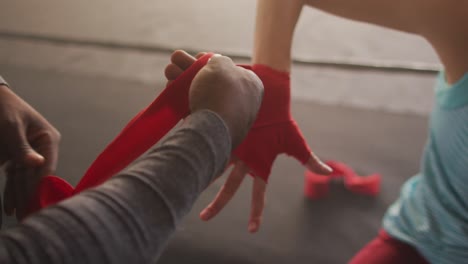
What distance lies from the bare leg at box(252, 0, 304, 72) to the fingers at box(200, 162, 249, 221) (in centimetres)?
11

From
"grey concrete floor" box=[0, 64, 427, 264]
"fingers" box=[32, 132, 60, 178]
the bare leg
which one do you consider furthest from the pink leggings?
"fingers" box=[32, 132, 60, 178]

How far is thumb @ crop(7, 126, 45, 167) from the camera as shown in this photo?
39 centimetres

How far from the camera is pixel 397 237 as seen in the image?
64cm

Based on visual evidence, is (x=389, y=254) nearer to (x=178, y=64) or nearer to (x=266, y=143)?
(x=266, y=143)

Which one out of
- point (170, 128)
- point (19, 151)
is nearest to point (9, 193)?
point (19, 151)

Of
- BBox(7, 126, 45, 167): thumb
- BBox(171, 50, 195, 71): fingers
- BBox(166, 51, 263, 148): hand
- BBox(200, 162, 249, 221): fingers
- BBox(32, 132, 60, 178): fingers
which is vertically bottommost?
BBox(200, 162, 249, 221): fingers

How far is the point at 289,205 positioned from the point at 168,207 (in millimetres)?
596

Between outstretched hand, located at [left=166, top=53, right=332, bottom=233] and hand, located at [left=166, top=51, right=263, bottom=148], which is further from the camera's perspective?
outstretched hand, located at [left=166, top=53, right=332, bottom=233]

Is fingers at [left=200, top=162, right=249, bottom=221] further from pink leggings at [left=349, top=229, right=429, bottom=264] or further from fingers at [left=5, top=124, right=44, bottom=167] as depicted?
pink leggings at [left=349, top=229, right=429, bottom=264]

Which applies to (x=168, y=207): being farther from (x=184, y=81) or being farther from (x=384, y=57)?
(x=384, y=57)

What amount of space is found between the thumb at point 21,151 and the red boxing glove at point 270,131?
0.18 meters

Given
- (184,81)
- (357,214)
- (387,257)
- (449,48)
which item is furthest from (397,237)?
(184,81)

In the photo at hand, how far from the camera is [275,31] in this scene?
45cm

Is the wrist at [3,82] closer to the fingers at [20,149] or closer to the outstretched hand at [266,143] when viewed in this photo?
the fingers at [20,149]
